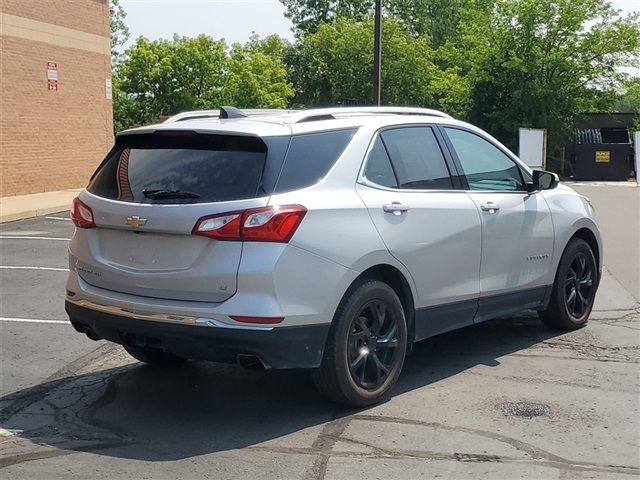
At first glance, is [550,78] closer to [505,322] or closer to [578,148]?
[578,148]

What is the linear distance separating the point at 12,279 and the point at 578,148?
1021 inches

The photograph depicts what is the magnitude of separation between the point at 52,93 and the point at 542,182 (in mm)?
16790

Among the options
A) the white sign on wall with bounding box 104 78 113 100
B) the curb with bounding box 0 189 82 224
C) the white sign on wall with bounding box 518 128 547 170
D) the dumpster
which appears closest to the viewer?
the curb with bounding box 0 189 82 224

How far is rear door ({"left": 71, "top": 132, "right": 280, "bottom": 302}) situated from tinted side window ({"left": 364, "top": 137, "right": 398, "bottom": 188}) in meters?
0.82

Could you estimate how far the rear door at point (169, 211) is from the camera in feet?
15.1

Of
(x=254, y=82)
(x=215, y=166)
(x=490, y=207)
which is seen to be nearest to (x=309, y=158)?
(x=215, y=166)

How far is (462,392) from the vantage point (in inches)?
216

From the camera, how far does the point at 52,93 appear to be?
68.4 ft

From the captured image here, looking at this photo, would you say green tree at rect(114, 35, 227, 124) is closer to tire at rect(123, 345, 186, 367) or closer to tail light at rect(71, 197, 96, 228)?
tire at rect(123, 345, 186, 367)

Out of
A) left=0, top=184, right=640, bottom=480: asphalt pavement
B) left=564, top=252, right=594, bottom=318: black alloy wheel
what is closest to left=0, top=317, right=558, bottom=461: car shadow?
left=0, top=184, right=640, bottom=480: asphalt pavement

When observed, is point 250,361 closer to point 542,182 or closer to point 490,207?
point 490,207

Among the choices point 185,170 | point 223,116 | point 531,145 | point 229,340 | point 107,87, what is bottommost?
point 229,340

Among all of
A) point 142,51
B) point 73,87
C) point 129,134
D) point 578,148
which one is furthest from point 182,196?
point 142,51

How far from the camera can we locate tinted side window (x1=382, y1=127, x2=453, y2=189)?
554 cm
